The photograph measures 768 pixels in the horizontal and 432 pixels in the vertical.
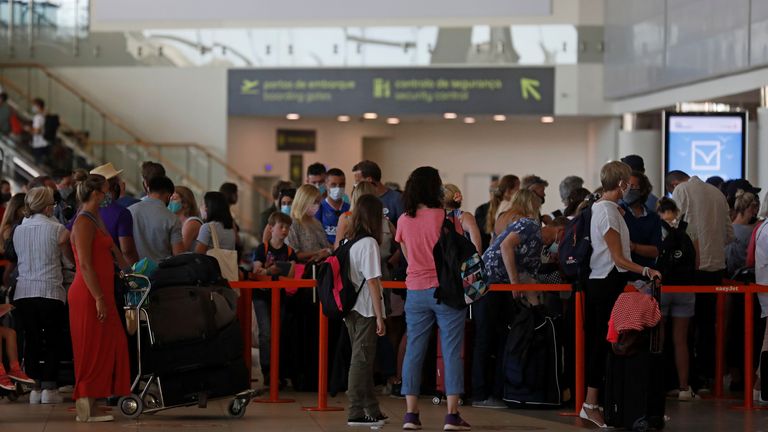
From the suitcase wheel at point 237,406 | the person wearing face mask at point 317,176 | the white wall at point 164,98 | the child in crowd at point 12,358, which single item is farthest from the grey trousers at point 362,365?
the white wall at point 164,98

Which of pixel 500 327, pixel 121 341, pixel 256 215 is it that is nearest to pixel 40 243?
pixel 121 341

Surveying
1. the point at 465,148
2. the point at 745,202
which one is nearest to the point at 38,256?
the point at 745,202

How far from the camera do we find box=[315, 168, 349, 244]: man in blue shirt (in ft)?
41.8

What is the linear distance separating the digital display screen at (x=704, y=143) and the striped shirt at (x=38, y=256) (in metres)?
8.15

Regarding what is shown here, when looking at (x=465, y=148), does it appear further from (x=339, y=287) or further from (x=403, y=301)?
(x=339, y=287)

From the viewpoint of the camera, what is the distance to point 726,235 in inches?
486

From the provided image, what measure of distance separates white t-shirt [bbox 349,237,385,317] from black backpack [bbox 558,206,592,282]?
1379 mm

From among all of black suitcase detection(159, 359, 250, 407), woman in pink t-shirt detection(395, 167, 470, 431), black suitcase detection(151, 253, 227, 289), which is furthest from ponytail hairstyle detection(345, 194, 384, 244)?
black suitcase detection(159, 359, 250, 407)

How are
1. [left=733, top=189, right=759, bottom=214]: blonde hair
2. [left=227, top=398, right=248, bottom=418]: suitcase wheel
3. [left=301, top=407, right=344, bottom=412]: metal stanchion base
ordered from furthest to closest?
[left=733, top=189, right=759, bottom=214]: blonde hair → [left=301, top=407, right=344, bottom=412]: metal stanchion base → [left=227, top=398, right=248, bottom=418]: suitcase wheel

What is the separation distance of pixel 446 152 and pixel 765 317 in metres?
20.8

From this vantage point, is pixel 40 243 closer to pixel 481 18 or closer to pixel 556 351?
pixel 556 351

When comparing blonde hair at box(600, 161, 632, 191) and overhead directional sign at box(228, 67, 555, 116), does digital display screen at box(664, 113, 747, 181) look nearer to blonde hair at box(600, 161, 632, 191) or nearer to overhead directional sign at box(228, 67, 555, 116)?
blonde hair at box(600, 161, 632, 191)

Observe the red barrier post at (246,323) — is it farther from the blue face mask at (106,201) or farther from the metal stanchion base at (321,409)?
the blue face mask at (106,201)

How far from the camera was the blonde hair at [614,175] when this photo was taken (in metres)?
9.93
